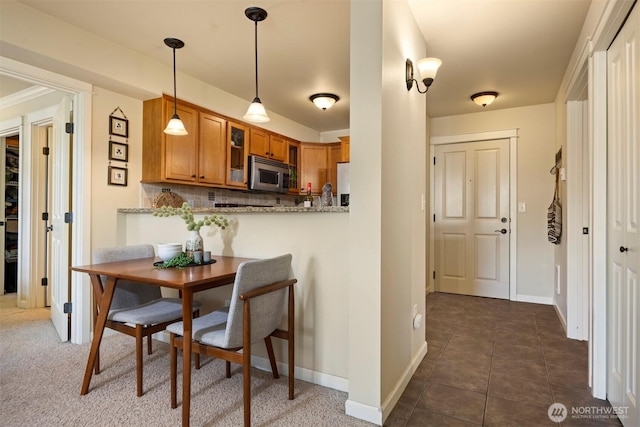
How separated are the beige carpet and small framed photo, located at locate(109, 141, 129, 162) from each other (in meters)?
1.59

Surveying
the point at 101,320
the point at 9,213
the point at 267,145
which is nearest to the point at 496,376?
the point at 101,320

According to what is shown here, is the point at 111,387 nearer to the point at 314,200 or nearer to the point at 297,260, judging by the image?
the point at 297,260

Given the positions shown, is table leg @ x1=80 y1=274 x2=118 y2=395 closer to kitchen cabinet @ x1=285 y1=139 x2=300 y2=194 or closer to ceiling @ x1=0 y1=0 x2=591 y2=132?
ceiling @ x1=0 y1=0 x2=591 y2=132

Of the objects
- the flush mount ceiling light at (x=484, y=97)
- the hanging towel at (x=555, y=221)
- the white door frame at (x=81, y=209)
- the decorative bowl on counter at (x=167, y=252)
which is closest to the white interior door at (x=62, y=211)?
the white door frame at (x=81, y=209)

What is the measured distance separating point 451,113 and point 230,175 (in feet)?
9.78

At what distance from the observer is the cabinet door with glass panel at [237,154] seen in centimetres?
391

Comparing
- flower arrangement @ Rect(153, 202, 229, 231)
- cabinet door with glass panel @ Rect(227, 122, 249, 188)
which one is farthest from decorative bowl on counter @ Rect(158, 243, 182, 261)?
cabinet door with glass panel @ Rect(227, 122, 249, 188)

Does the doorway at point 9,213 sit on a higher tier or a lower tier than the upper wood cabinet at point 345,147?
lower

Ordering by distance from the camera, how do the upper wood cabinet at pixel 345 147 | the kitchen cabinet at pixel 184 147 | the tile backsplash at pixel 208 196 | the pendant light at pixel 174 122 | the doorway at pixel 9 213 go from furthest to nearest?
the upper wood cabinet at pixel 345 147, the doorway at pixel 9 213, the tile backsplash at pixel 208 196, the kitchen cabinet at pixel 184 147, the pendant light at pixel 174 122

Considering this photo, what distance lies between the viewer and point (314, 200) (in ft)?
17.3

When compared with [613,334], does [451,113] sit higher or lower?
higher

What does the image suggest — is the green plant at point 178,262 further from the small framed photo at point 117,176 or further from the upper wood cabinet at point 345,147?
the upper wood cabinet at point 345,147

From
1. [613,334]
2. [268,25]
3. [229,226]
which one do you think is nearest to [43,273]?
[229,226]

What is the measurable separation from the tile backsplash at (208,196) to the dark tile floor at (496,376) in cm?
278
